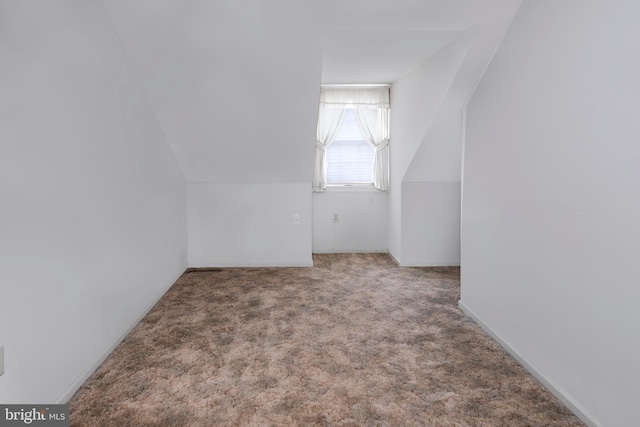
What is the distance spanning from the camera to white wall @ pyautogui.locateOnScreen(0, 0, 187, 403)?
4.78ft

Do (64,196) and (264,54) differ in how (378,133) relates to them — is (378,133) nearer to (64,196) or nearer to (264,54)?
(264,54)

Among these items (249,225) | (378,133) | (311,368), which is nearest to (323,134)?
(378,133)

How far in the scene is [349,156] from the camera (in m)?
5.15

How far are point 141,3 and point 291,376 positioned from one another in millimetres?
2272

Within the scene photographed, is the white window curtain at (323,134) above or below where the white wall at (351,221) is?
above

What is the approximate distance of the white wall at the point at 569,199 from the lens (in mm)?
1412

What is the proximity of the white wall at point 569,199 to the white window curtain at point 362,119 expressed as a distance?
2458 mm

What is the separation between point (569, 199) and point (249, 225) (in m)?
3.32

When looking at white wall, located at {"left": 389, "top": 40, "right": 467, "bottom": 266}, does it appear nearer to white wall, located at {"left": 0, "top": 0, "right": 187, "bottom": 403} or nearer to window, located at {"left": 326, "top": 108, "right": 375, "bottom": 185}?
window, located at {"left": 326, "top": 108, "right": 375, "bottom": 185}

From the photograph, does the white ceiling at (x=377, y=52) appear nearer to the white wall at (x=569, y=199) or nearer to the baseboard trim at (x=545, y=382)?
the white wall at (x=569, y=199)

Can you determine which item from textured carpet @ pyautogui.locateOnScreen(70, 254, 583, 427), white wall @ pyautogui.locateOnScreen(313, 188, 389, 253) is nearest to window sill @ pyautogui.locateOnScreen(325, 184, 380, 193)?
white wall @ pyautogui.locateOnScreen(313, 188, 389, 253)

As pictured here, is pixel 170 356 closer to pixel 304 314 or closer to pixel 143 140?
pixel 304 314

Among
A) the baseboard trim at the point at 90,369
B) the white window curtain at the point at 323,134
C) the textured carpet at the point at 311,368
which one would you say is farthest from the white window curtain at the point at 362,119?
the baseboard trim at the point at 90,369

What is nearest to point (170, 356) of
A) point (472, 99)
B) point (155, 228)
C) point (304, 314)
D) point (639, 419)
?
point (304, 314)
